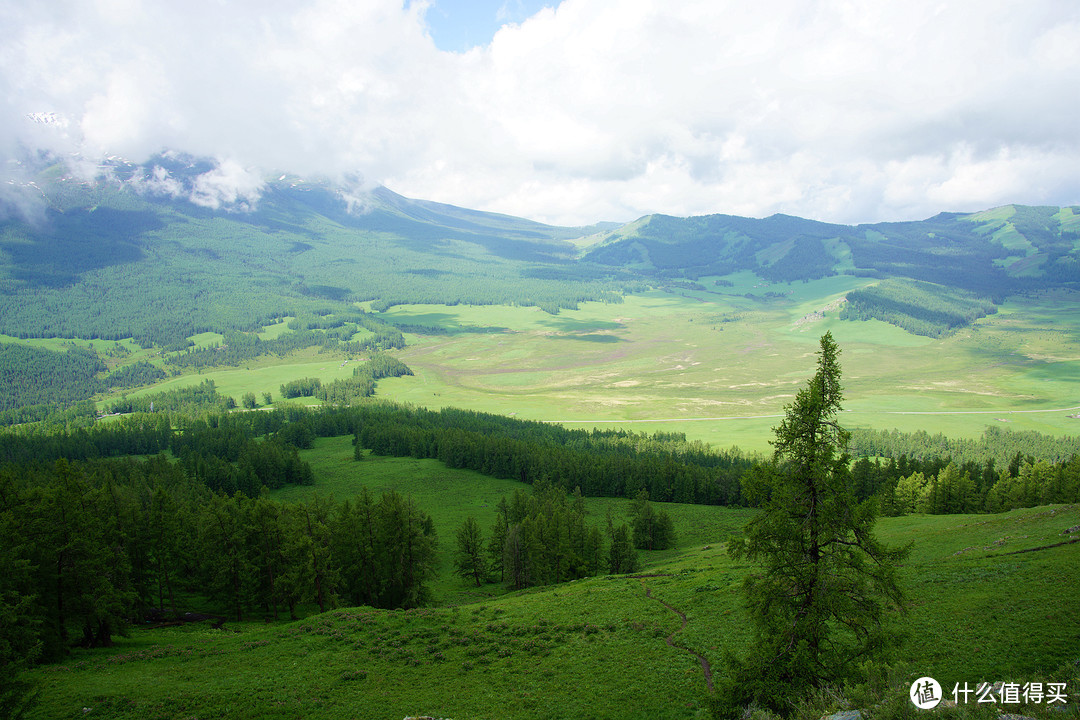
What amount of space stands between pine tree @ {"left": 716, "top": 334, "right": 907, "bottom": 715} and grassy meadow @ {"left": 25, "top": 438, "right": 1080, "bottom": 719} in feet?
5.55

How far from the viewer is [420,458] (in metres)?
137

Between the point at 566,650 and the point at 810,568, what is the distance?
21.9 m

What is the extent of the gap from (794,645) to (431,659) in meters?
24.8

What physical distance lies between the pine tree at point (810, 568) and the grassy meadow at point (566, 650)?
169cm

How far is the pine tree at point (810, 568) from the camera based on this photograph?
16.6 meters

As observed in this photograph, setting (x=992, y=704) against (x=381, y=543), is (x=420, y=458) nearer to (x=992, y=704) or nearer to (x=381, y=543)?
(x=381, y=543)

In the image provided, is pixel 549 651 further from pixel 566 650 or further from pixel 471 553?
pixel 471 553

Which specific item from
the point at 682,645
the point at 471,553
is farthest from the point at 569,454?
the point at 682,645

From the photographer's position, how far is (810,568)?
658 inches

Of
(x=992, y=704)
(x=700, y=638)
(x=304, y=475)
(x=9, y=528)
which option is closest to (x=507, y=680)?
(x=700, y=638)

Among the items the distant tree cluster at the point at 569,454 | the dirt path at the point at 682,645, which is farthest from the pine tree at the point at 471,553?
the distant tree cluster at the point at 569,454

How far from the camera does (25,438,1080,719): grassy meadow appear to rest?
950 inches

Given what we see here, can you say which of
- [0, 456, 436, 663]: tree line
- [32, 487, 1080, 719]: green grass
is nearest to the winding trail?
[0, 456, 436, 663]: tree line

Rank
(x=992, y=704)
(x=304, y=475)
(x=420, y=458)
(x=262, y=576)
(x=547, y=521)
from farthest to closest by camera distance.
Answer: (x=420, y=458), (x=304, y=475), (x=547, y=521), (x=262, y=576), (x=992, y=704)
